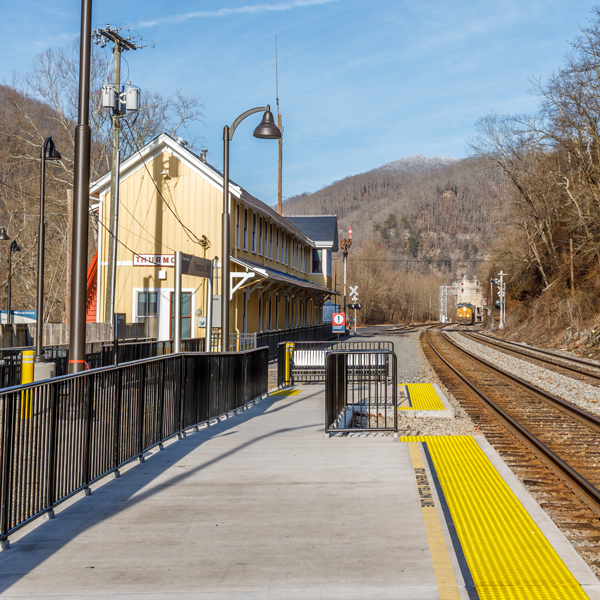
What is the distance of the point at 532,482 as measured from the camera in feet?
25.1

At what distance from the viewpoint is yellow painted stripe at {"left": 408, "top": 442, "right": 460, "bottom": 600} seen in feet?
13.4

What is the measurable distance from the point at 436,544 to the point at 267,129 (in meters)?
11.6

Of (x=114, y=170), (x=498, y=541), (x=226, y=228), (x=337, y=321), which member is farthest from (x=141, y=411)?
(x=337, y=321)

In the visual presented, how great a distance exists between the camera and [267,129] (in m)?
15.0

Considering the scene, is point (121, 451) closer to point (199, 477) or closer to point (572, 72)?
point (199, 477)

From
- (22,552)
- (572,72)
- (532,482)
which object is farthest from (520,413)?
(572,72)

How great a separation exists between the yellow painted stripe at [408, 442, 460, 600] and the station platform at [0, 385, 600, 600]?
13 millimetres

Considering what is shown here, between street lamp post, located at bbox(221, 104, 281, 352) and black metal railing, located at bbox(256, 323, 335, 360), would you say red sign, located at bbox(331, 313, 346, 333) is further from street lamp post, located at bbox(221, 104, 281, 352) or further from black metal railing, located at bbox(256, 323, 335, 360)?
street lamp post, located at bbox(221, 104, 281, 352)

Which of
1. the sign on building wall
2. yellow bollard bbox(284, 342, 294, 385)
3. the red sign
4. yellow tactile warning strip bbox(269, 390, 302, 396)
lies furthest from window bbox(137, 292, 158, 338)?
yellow tactile warning strip bbox(269, 390, 302, 396)

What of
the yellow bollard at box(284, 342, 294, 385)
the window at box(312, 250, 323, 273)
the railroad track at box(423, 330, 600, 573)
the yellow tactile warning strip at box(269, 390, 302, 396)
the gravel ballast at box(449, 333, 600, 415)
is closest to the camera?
the railroad track at box(423, 330, 600, 573)

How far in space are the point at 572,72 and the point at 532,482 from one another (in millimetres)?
38083

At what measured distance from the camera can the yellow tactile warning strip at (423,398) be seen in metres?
12.9

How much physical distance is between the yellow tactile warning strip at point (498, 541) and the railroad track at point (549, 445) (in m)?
0.49

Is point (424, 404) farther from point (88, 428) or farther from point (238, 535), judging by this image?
point (238, 535)
